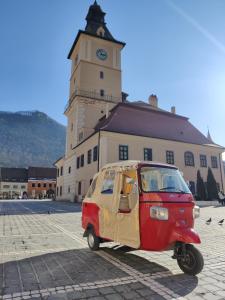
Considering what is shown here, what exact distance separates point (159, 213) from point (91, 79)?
1489 inches

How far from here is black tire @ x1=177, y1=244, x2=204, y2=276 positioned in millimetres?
4523

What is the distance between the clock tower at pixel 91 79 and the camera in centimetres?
3803

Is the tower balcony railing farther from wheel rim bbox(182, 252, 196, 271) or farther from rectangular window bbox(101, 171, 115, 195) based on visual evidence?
wheel rim bbox(182, 252, 196, 271)

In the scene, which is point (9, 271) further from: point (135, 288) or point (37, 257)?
point (135, 288)

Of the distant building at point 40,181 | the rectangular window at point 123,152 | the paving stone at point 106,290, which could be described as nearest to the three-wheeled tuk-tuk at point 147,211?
the paving stone at point 106,290

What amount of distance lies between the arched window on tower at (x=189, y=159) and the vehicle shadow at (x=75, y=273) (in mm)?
29849

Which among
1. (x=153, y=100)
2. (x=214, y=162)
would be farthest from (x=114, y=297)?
(x=153, y=100)

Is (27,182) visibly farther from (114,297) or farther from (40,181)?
(114,297)

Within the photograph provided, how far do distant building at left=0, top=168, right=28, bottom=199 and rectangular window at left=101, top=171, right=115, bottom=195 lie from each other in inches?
3341

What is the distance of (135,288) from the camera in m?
4.05

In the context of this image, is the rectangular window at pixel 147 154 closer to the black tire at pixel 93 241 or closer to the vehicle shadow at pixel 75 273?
the black tire at pixel 93 241

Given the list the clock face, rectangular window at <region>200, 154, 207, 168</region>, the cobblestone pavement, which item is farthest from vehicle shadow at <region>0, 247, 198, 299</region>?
the clock face

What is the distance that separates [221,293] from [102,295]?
1790 millimetres

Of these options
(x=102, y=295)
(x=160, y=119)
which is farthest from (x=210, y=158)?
(x=102, y=295)
